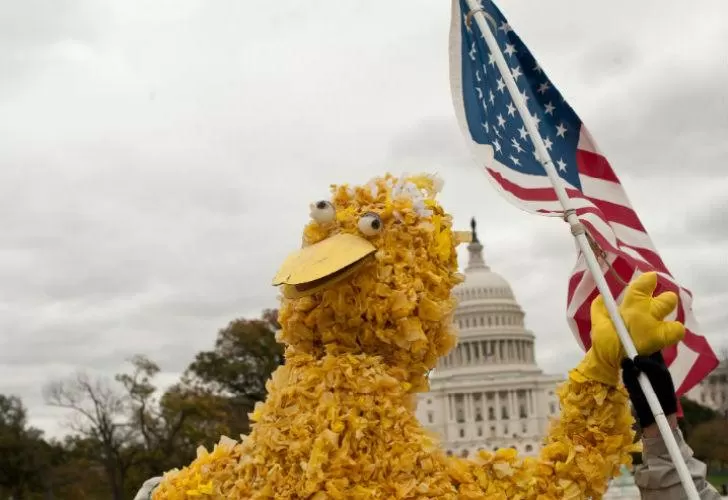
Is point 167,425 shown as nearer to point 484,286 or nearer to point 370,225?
point 370,225

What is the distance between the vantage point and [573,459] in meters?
4.15

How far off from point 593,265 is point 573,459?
0.93 m

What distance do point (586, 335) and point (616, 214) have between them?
715 millimetres

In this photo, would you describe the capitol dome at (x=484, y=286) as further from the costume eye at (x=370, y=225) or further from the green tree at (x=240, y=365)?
the costume eye at (x=370, y=225)

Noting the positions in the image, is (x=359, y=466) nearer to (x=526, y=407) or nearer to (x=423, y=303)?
(x=423, y=303)

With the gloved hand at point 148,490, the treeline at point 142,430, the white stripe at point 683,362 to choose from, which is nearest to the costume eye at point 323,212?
the gloved hand at point 148,490

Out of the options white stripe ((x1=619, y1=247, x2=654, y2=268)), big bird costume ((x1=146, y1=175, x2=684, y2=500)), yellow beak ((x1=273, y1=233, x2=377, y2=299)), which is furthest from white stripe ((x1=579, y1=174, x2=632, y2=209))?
yellow beak ((x1=273, y1=233, x2=377, y2=299))

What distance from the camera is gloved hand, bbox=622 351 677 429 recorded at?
388cm

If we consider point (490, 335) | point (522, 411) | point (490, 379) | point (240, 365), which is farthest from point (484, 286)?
point (240, 365)

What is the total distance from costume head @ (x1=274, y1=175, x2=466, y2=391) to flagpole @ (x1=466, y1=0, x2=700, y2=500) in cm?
61

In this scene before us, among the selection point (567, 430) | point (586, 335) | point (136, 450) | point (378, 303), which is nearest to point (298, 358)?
point (378, 303)

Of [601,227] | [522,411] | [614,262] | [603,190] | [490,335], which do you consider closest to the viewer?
[601,227]

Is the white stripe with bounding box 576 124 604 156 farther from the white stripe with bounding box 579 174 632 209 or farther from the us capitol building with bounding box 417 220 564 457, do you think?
the us capitol building with bounding box 417 220 564 457

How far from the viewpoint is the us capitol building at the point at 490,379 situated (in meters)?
71.2
